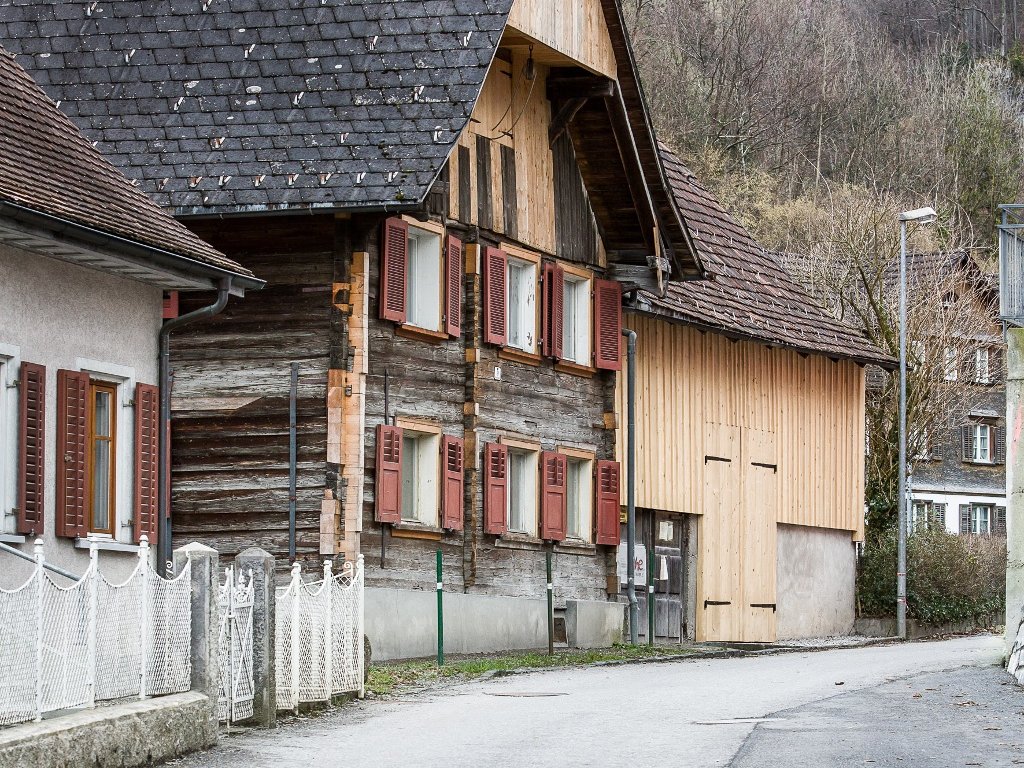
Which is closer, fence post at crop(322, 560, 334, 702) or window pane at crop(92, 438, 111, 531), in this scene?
fence post at crop(322, 560, 334, 702)

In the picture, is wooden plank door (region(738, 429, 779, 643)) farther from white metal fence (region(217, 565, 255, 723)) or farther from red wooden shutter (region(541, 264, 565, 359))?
white metal fence (region(217, 565, 255, 723))

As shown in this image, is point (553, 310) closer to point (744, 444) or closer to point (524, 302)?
point (524, 302)

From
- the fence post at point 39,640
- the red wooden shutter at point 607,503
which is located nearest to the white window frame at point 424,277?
the red wooden shutter at point 607,503

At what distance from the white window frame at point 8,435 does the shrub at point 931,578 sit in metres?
25.7

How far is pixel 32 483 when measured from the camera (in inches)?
695

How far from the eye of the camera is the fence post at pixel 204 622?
14148mm

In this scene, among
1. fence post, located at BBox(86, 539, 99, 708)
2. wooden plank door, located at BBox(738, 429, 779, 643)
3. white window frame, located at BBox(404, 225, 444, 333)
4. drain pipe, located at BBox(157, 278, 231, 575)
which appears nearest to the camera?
fence post, located at BBox(86, 539, 99, 708)

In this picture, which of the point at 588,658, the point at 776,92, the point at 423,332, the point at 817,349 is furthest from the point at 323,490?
the point at 776,92

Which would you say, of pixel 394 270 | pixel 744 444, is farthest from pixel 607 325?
pixel 394 270

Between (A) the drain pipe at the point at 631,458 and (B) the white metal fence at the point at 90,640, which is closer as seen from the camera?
(B) the white metal fence at the point at 90,640

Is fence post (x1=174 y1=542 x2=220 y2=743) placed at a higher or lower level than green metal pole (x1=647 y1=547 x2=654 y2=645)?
higher

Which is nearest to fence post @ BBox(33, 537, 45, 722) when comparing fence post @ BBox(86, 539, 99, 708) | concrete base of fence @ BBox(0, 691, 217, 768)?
concrete base of fence @ BBox(0, 691, 217, 768)

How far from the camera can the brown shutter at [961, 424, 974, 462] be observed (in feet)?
234

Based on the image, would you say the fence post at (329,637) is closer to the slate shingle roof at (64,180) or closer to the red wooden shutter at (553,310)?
the slate shingle roof at (64,180)
